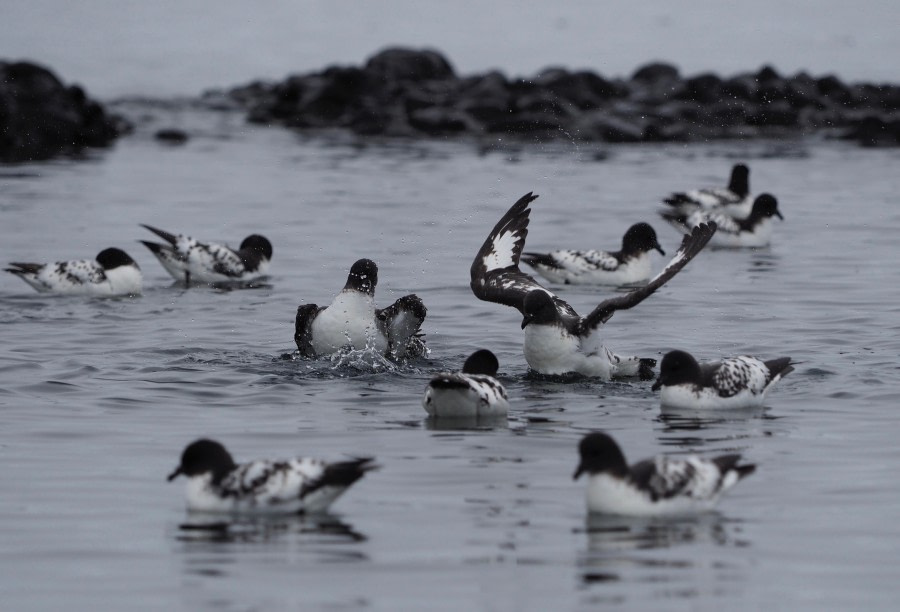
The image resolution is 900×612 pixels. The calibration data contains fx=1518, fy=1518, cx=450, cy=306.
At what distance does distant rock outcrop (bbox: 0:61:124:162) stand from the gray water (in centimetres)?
1474

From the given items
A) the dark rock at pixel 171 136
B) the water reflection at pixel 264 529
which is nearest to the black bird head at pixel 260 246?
the water reflection at pixel 264 529

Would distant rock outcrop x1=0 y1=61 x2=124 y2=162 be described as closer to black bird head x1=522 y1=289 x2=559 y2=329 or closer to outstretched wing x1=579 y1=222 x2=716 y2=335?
black bird head x1=522 y1=289 x2=559 y2=329

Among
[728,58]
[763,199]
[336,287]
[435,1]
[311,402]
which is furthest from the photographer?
[435,1]

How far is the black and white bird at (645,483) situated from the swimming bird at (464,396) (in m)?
2.92

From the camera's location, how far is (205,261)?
22.7 m

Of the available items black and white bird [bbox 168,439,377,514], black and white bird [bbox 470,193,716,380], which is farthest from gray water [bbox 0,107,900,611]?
black and white bird [bbox 470,193,716,380]

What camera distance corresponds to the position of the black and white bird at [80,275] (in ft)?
68.3

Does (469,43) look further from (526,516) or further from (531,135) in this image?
(526,516)

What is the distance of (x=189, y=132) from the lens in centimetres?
4791

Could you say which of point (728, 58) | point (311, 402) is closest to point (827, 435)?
point (311, 402)

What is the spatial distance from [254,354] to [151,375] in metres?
1.56

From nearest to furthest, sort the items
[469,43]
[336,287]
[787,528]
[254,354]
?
[787,528], [254,354], [336,287], [469,43]

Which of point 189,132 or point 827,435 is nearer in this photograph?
point 827,435

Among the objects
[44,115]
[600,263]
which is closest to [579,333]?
[600,263]
